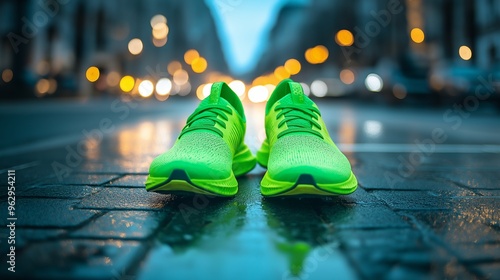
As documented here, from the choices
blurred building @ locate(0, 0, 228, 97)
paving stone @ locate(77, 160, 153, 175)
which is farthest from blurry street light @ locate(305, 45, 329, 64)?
paving stone @ locate(77, 160, 153, 175)

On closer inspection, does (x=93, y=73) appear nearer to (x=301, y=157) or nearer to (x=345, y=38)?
(x=345, y=38)

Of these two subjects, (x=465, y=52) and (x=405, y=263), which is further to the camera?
(x=465, y=52)

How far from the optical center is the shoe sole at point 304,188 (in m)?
1.74

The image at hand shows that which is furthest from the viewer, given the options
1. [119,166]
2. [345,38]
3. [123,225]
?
[345,38]

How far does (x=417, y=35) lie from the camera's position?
113ft

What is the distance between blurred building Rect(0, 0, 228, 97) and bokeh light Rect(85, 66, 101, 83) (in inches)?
14.6

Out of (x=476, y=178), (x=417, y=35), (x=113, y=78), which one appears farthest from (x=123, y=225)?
(x=113, y=78)

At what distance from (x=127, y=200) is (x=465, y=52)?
29.7 metres

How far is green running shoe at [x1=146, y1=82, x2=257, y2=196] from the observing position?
1.78 meters

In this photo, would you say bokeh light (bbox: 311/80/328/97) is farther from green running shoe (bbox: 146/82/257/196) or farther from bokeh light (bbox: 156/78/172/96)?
green running shoe (bbox: 146/82/257/196)

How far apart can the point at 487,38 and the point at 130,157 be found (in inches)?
995

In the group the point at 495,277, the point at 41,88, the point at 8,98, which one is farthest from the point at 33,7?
the point at 495,277

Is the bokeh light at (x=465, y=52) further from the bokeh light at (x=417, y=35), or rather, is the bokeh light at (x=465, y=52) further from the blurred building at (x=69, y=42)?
the blurred building at (x=69, y=42)

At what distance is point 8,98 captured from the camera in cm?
1873
